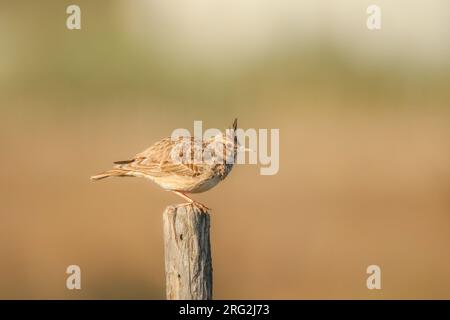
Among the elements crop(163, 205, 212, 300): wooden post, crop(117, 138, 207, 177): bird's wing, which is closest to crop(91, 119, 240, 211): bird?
crop(117, 138, 207, 177): bird's wing

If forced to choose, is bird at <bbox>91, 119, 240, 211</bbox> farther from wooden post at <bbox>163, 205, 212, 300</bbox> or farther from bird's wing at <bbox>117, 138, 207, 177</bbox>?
wooden post at <bbox>163, 205, 212, 300</bbox>

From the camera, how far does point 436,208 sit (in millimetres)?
14734

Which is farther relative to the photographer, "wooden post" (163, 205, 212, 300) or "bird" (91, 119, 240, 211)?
"bird" (91, 119, 240, 211)

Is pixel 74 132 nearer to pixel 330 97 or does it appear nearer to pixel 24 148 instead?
pixel 24 148

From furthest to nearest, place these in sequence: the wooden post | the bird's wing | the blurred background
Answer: the blurred background, the bird's wing, the wooden post

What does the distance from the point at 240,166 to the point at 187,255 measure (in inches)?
352

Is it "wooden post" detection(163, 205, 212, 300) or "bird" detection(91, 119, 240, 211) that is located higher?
"bird" detection(91, 119, 240, 211)

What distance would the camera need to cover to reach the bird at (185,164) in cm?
711

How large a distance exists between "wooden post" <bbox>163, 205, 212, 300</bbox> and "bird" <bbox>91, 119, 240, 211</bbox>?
42.1 inches

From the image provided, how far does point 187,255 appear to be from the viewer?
5.92 metres

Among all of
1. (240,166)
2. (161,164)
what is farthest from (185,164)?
(240,166)

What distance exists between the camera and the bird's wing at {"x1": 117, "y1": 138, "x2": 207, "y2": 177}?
710 cm

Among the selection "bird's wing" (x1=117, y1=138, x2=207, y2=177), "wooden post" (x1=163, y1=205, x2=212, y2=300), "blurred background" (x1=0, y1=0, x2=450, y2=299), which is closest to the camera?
"wooden post" (x1=163, y1=205, x2=212, y2=300)

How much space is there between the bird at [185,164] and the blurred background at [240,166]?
14.6 ft
